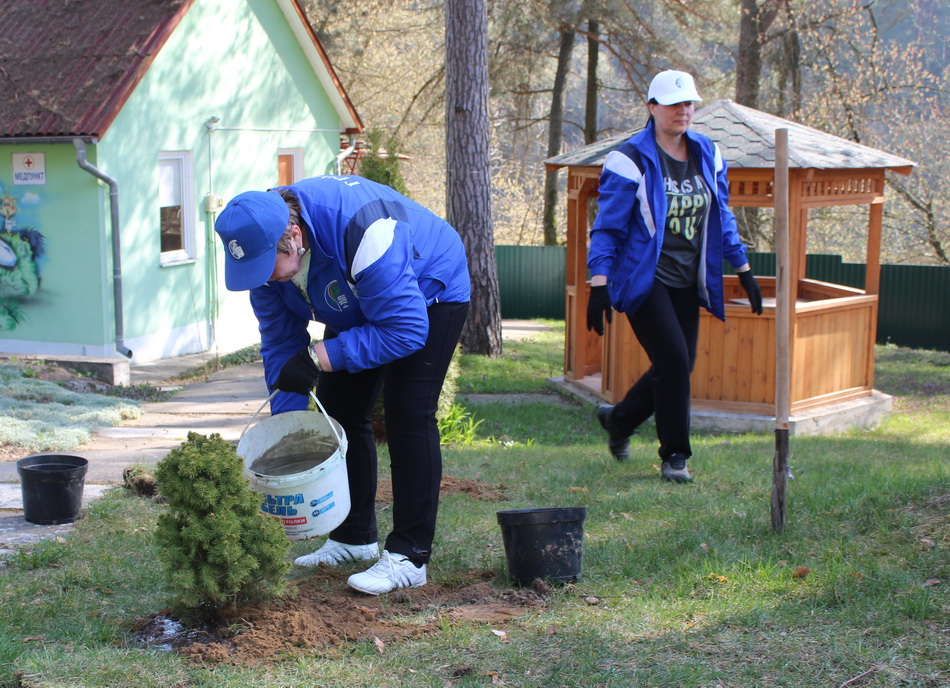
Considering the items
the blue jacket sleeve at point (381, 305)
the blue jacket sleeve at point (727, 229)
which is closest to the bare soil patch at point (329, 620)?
the blue jacket sleeve at point (381, 305)

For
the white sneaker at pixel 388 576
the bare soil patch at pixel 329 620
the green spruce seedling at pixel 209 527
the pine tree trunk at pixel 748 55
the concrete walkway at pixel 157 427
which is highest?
the pine tree trunk at pixel 748 55

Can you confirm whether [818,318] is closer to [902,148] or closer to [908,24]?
[902,148]

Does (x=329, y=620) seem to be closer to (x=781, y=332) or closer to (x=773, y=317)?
(x=781, y=332)

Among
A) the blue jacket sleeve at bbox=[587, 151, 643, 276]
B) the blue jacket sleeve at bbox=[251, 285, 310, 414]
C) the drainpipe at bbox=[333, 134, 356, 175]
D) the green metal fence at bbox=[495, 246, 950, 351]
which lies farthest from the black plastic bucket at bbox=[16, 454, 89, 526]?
the green metal fence at bbox=[495, 246, 950, 351]

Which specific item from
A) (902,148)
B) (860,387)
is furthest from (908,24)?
(860,387)

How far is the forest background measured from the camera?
20.0 metres

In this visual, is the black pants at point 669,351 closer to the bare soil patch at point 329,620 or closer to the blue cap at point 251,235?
the bare soil patch at point 329,620

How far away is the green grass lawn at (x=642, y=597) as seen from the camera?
2832 millimetres

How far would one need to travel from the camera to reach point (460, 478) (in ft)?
18.6

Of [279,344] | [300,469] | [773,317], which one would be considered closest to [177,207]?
[773,317]

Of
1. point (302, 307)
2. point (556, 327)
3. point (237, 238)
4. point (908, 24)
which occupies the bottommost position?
point (556, 327)

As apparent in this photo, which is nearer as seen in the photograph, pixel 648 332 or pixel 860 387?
pixel 648 332

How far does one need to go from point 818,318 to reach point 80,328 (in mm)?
8896

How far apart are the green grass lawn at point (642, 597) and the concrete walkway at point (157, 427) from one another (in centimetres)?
42
